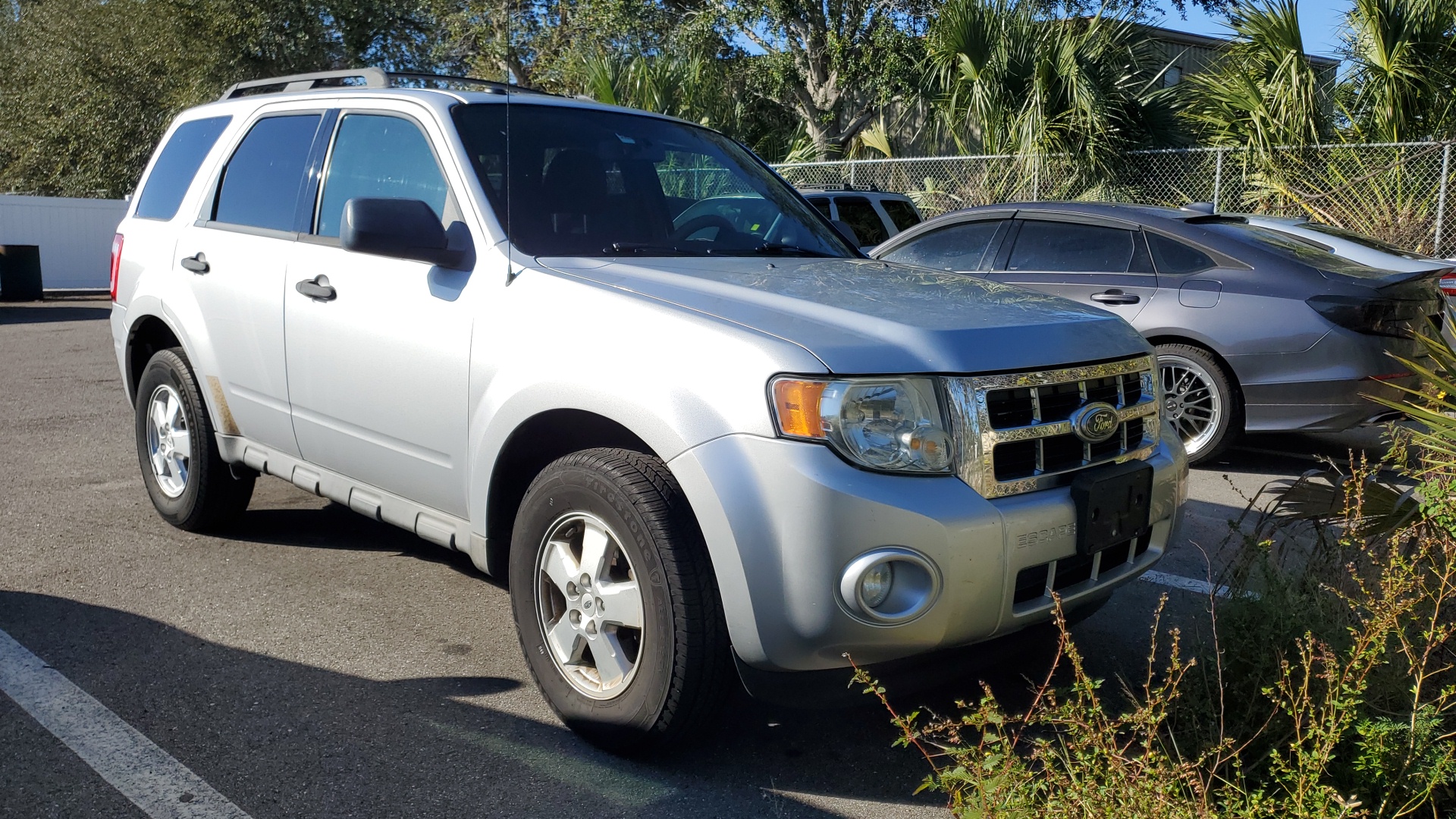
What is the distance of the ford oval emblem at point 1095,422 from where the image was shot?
320 cm

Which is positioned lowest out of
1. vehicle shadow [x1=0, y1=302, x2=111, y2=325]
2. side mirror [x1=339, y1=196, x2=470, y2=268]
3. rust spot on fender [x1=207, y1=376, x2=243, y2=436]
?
vehicle shadow [x1=0, y1=302, x2=111, y2=325]

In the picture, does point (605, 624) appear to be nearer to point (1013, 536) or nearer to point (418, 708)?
point (418, 708)

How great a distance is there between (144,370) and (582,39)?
69.6ft

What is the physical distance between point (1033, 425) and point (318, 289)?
2524mm

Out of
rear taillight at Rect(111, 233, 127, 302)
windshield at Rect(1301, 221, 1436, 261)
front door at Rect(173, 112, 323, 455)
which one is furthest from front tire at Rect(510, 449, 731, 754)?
windshield at Rect(1301, 221, 1436, 261)

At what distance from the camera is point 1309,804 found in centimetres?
259

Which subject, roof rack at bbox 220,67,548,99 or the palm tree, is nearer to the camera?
roof rack at bbox 220,67,548,99

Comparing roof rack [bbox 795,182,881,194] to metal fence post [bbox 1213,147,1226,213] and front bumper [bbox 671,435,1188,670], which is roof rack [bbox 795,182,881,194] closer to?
metal fence post [bbox 1213,147,1226,213]

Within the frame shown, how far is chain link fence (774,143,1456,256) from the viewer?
12.2 metres

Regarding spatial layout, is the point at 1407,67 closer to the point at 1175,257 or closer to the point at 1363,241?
the point at 1363,241

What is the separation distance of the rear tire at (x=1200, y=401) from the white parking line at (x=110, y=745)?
18.8 feet

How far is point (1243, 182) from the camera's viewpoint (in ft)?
44.8

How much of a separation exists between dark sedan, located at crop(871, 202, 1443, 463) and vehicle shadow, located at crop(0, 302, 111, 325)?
13998 mm

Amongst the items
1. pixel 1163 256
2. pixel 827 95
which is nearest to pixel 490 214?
pixel 1163 256
